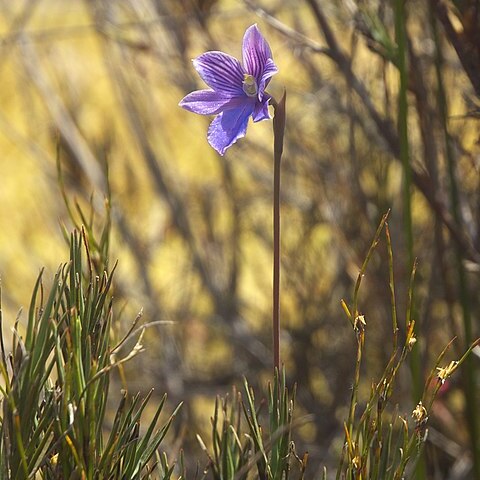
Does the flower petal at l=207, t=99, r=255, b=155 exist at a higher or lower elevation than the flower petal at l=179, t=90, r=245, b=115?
lower

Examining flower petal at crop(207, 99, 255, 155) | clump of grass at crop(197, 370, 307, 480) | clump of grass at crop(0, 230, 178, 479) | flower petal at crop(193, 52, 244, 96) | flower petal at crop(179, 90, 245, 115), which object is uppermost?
flower petal at crop(193, 52, 244, 96)

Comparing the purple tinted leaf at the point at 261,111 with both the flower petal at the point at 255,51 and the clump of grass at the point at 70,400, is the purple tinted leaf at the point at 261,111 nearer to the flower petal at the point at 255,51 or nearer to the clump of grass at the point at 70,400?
the flower petal at the point at 255,51

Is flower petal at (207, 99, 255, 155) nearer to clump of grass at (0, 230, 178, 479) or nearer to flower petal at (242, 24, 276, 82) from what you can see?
flower petal at (242, 24, 276, 82)

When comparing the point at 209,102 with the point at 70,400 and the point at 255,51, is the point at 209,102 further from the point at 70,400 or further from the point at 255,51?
the point at 70,400

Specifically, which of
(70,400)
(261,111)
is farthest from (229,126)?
(70,400)

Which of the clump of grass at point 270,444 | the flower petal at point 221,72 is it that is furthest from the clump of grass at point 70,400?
the flower petal at point 221,72

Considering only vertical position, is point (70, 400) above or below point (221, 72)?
below

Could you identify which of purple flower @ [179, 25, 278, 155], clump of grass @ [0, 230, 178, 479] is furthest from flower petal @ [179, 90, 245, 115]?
clump of grass @ [0, 230, 178, 479]
